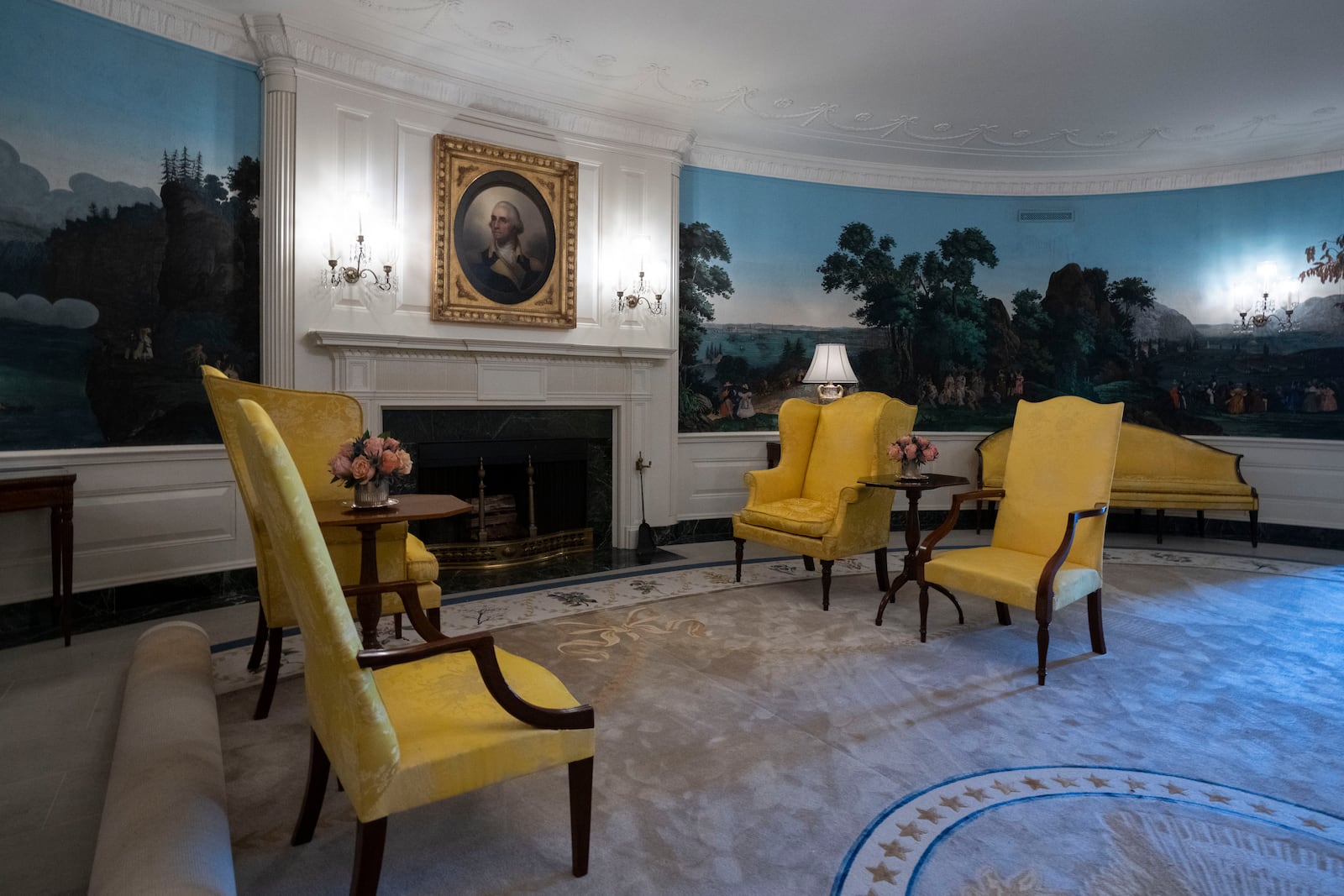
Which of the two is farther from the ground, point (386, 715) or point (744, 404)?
point (744, 404)

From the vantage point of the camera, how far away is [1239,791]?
2.42 m

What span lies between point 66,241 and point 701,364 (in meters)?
4.68

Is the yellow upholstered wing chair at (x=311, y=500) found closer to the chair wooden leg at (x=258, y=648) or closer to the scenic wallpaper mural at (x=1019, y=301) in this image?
the chair wooden leg at (x=258, y=648)

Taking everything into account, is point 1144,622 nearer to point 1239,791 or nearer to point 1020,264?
point 1239,791

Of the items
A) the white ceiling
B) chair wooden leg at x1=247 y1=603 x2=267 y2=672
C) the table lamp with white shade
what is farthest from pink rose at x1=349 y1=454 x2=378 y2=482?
the table lamp with white shade

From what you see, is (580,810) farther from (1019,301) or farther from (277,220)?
(1019,301)

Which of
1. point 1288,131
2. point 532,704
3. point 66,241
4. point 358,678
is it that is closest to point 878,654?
A: point 532,704

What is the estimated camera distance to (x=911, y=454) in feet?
14.7

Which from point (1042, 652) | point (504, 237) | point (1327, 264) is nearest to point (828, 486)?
point (1042, 652)

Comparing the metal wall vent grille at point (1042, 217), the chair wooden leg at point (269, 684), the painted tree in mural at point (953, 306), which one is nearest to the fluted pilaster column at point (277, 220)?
the chair wooden leg at point (269, 684)

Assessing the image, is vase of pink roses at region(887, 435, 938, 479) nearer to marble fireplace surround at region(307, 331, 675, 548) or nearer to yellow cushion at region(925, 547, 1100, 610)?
yellow cushion at region(925, 547, 1100, 610)

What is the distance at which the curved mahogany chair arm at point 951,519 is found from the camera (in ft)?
13.4

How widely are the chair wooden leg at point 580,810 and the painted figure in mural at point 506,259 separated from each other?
173 inches

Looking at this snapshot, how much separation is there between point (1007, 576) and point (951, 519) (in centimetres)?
64
